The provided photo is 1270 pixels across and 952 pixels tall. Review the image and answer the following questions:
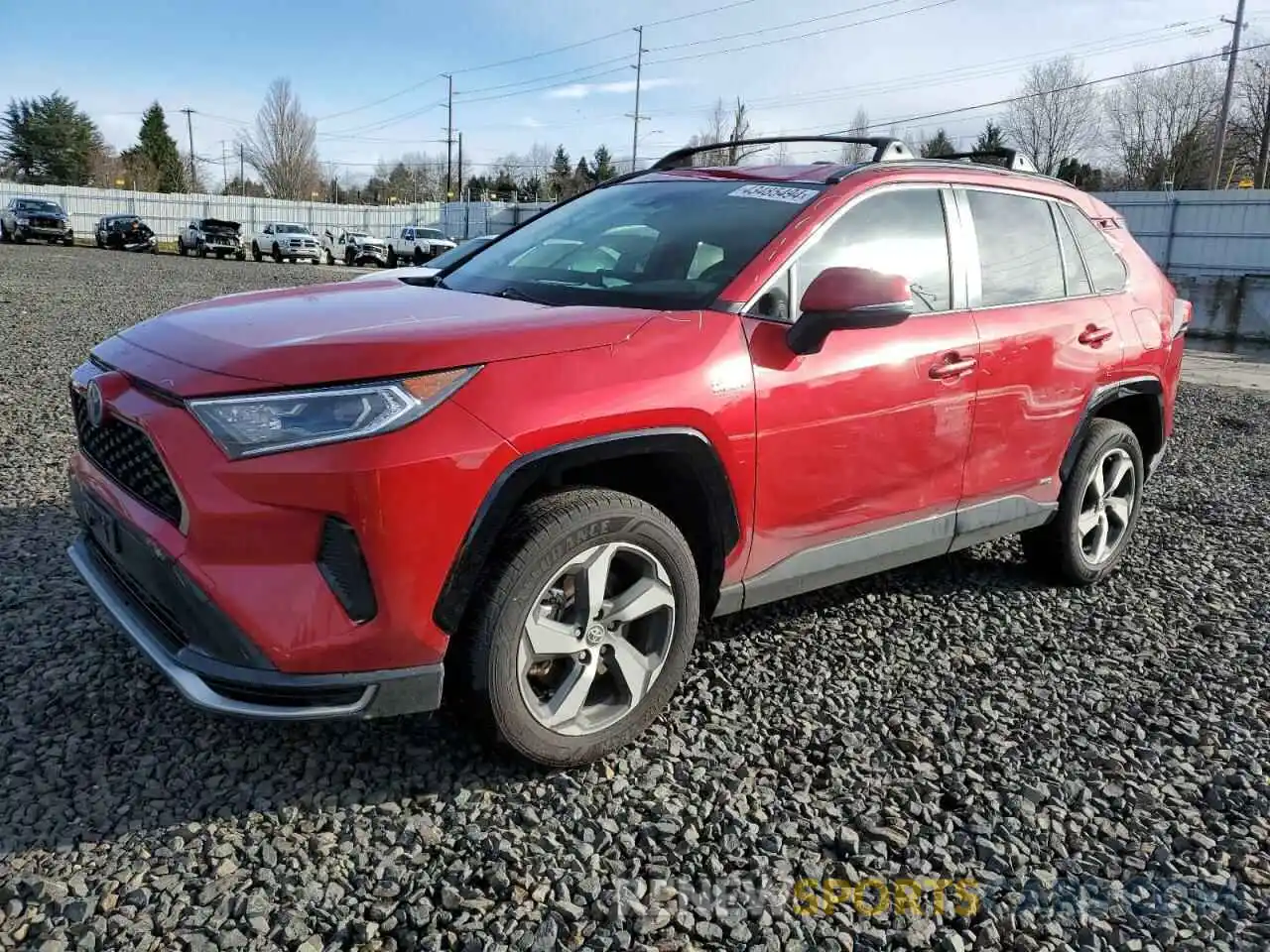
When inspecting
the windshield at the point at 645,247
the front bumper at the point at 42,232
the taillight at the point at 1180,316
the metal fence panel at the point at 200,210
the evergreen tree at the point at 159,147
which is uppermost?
the evergreen tree at the point at 159,147

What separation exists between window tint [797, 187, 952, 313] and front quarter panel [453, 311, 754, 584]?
54 centimetres

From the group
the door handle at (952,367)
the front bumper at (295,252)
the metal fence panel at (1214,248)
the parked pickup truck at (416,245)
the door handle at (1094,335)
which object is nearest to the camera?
the door handle at (952,367)

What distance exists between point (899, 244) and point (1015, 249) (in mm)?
749

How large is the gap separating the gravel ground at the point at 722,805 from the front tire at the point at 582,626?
17 cm

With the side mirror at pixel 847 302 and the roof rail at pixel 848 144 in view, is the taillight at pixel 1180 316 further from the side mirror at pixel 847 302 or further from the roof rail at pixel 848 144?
the side mirror at pixel 847 302

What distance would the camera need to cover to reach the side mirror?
2805 mm

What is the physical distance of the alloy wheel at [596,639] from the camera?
8.56 ft

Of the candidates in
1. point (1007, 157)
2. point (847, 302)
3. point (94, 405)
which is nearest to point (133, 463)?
point (94, 405)

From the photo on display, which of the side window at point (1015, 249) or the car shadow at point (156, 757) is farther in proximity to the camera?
the side window at point (1015, 249)

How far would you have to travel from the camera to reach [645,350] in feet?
8.78

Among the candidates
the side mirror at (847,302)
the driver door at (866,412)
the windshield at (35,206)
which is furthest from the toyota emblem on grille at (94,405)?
the windshield at (35,206)

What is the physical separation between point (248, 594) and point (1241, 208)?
25.5 metres

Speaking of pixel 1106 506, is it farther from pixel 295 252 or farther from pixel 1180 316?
pixel 295 252

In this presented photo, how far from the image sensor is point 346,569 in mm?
2248
